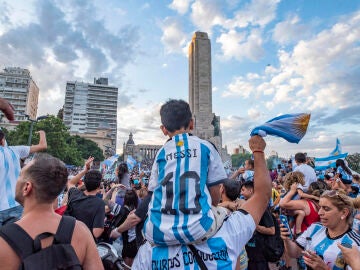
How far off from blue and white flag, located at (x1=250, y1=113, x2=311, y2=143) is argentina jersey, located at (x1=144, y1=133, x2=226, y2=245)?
0.38 meters

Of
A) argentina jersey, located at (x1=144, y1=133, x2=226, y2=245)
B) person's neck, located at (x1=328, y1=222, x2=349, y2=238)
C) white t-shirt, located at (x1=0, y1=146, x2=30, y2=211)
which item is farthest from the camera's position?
white t-shirt, located at (x1=0, y1=146, x2=30, y2=211)

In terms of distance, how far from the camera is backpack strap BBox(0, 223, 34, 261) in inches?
62.3

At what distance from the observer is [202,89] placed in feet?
186

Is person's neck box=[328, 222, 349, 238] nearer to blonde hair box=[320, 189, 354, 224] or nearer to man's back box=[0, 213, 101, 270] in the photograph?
blonde hair box=[320, 189, 354, 224]

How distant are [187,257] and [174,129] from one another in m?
0.88

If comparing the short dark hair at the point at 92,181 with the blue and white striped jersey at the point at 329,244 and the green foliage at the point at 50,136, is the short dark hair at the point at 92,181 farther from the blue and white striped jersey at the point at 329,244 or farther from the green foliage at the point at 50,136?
the green foliage at the point at 50,136

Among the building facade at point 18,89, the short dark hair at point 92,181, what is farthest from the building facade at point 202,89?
the building facade at point 18,89

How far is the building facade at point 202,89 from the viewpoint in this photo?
53.6 meters

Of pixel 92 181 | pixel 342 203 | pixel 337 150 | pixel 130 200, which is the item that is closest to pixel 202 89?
pixel 337 150

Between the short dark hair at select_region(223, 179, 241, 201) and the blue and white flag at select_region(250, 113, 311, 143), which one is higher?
the blue and white flag at select_region(250, 113, 311, 143)

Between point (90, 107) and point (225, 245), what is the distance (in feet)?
410

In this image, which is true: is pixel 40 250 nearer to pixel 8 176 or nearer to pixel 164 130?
pixel 164 130

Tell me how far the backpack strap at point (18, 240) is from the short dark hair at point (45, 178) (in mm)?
250

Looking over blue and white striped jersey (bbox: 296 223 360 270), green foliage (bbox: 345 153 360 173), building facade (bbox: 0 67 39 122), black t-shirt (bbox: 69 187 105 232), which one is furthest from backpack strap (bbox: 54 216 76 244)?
building facade (bbox: 0 67 39 122)
